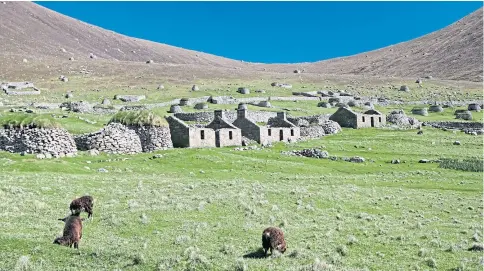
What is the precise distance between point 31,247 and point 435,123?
254 ft

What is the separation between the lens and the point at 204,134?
175 ft

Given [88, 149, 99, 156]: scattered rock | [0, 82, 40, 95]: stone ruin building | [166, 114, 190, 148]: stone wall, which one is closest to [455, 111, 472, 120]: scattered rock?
[166, 114, 190, 148]: stone wall

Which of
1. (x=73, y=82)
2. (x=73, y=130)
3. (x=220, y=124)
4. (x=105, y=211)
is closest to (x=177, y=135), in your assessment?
(x=220, y=124)

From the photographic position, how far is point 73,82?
135 meters

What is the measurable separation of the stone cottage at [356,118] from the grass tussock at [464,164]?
88.8ft

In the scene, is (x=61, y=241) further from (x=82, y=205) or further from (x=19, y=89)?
(x=19, y=89)

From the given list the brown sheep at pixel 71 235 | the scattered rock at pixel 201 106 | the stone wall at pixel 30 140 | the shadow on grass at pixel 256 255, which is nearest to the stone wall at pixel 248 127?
the stone wall at pixel 30 140

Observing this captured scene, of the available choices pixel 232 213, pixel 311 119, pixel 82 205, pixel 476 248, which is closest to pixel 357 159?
pixel 311 119

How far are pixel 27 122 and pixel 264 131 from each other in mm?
29598

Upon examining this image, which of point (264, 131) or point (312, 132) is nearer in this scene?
point (264, 131)

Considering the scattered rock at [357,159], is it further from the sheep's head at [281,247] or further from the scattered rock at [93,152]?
the sheep's head at [281,247]

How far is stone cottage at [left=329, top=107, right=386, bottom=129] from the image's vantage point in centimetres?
7769

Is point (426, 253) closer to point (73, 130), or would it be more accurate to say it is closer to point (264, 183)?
point (264, 183)

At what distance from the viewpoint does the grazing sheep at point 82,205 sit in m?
19.4
